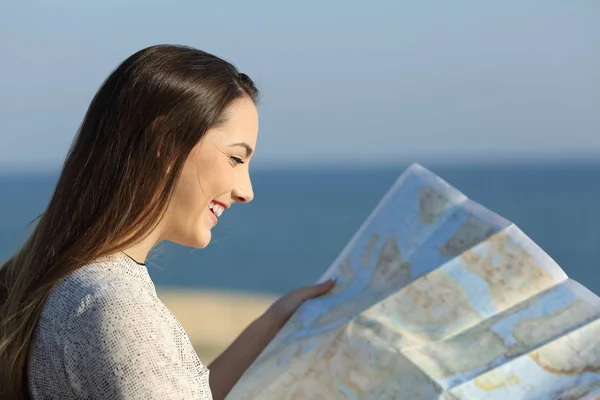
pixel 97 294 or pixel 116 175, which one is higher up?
pixel 116 175

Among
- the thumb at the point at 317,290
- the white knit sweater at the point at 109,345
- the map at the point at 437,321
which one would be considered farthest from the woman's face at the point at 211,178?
the thumb at the point at 317,290

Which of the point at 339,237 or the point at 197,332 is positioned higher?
the point at 197,332

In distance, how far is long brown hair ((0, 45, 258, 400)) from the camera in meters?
1.74

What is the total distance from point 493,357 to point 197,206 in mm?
757

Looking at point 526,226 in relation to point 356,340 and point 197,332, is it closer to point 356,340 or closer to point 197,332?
point 197,332

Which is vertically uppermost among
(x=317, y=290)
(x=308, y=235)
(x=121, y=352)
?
(x=121, y=352)

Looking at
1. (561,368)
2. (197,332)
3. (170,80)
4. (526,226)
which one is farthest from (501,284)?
(526,226)

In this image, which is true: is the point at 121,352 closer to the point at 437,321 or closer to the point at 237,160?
the point at 237,160

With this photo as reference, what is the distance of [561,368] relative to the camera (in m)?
2.05

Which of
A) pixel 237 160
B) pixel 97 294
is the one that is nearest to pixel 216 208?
pixel 237 160

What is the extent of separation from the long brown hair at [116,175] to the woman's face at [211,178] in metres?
0.03

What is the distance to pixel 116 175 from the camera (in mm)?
1780

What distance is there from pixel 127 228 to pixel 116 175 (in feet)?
0.34

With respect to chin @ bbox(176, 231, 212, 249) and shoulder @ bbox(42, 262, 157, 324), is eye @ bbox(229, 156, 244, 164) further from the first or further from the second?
shoulder @ bbox(42, 262, 157, 324)
